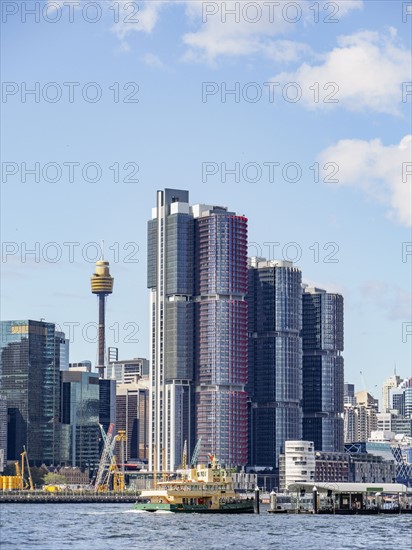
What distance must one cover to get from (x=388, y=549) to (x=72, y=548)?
4293 cm

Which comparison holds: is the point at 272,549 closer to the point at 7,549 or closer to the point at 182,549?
the point at 182,549

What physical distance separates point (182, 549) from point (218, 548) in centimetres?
499

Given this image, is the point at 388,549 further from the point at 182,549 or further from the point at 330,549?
the point at 182,549

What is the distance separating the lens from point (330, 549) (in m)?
199

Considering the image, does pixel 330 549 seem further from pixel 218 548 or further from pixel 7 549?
pixel 7 549

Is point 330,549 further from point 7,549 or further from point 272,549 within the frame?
point 7,549


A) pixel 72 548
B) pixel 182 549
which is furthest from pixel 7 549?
pixel 182 549

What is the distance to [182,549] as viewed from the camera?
19900 cm

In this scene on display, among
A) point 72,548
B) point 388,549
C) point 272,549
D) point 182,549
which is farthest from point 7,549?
point 388,549

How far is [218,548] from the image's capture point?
200 m

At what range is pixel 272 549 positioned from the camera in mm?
199875

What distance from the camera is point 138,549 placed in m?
198

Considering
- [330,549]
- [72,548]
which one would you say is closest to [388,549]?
[330,549]

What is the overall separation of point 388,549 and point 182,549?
2809cm
